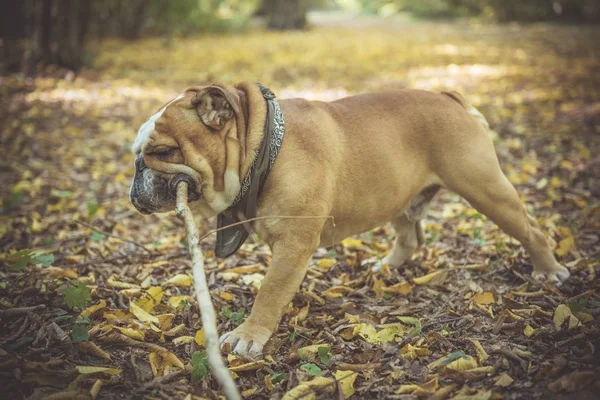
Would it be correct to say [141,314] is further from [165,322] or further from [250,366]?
[250,366]

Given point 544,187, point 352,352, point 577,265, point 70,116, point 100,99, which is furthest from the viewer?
point 100,99

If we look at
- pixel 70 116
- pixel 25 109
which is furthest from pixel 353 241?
pixel 25 109

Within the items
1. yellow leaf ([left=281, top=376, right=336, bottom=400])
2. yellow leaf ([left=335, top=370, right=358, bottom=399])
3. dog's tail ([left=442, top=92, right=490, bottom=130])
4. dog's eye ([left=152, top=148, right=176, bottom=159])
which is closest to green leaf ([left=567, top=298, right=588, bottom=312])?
dog's tail ([left=442, top=92, right=490, bottom=130])

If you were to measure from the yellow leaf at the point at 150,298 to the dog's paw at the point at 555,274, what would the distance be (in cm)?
304

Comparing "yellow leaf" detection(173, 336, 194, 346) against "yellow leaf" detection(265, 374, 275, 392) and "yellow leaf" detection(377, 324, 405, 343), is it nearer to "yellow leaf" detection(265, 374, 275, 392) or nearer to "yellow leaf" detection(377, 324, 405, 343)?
"yellow leaf" detection(265, 374, 275, 392)

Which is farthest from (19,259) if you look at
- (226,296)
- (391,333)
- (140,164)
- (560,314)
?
(560,314)

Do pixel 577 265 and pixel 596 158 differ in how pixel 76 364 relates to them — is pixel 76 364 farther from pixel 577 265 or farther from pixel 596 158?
pixel 596 158

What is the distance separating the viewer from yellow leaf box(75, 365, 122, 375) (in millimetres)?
2904

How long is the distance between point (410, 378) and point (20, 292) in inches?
112

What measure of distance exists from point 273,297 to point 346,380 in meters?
0.74

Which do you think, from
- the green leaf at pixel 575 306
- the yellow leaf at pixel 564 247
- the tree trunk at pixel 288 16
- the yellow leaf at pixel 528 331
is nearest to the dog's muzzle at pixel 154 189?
the yellow leaf at pixel 528 331

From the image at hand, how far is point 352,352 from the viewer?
3389mm

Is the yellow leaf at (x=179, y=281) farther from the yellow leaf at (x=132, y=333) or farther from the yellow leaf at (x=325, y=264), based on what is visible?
the yellow leaf at (x=325, y=264)

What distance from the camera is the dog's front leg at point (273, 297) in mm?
3361
